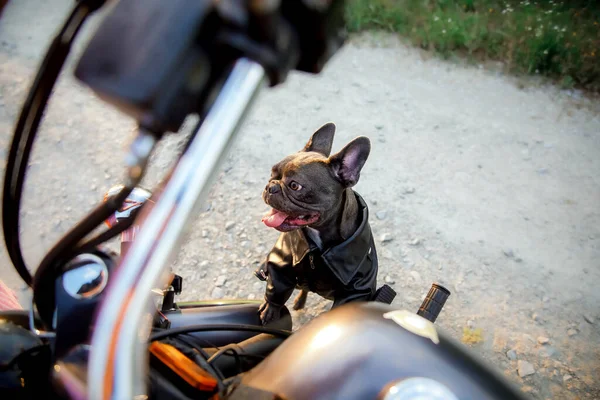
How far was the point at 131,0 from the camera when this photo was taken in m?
0.60

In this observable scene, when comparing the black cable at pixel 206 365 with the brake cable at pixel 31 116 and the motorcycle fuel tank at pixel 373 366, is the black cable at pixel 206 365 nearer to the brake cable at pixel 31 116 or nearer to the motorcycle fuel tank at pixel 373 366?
the motorcycle fuel tank at pixel 373 366

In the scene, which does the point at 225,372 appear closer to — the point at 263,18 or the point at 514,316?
the point at 263,18

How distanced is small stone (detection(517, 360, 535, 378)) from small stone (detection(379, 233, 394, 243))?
1026 mm

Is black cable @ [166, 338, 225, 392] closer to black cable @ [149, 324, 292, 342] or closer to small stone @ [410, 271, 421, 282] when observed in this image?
black cable @ [149, 324, 292, 342]

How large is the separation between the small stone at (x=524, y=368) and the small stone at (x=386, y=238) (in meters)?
1.03

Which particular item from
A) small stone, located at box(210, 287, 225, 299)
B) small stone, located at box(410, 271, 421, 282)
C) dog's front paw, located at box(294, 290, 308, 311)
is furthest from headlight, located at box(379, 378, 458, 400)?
small stone, located at box(410, 271, 421, 282)

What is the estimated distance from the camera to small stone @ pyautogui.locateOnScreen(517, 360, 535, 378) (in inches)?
103

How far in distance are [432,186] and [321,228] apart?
5.48 ft

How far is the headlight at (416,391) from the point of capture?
87 centimetres

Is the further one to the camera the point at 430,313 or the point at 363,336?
the point at 430,313

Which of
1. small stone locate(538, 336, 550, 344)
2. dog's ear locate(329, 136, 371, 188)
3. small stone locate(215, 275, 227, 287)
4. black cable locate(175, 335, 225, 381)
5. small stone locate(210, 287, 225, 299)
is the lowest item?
small stone locate(210, 287, 225, 299)

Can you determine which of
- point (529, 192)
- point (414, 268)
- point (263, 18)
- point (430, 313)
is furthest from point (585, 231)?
point (263, 18)

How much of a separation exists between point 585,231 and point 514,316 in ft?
3.24

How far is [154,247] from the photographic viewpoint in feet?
2.04
